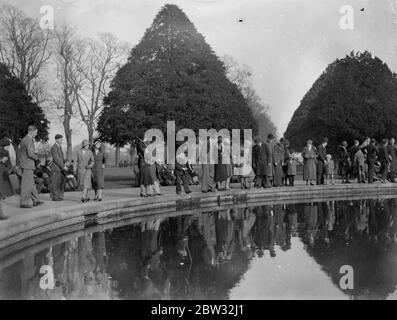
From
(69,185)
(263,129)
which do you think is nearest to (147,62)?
(69,185)

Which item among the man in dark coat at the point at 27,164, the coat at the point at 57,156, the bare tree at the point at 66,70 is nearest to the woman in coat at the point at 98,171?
the coat at the point at 57,156

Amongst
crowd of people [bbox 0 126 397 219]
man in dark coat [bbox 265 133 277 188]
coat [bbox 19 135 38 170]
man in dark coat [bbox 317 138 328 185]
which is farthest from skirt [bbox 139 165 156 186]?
man in dark coat [bbox 317 138 328 185]

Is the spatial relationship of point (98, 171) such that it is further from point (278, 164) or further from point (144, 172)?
point (278, 164)

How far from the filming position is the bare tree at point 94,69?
39.7 metres

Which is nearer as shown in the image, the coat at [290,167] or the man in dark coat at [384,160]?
the coat at [290,167]

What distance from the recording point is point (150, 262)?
7.43 meters

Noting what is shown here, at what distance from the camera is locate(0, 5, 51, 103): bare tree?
114 ft

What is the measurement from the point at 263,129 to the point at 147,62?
147ft

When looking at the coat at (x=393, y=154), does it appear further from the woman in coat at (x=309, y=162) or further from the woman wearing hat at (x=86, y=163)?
the woman wearing hat at (x=86, y=163)

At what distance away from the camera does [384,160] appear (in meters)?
22.0

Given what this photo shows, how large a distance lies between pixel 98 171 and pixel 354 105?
28.8 metres

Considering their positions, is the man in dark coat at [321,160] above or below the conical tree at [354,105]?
below

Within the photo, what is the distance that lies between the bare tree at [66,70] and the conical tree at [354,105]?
17.8 metres
